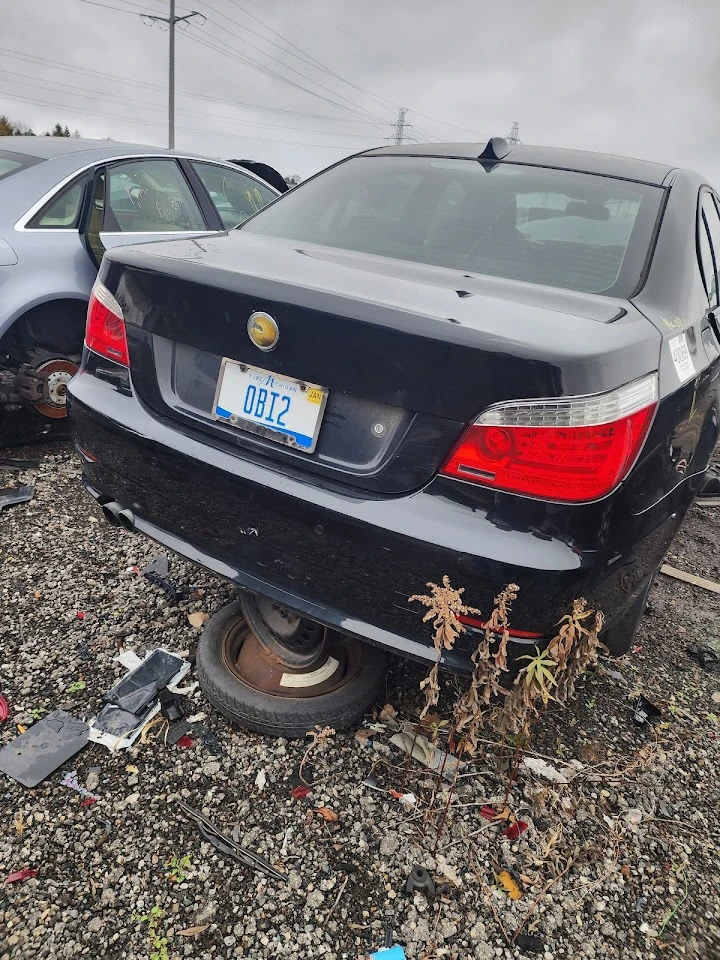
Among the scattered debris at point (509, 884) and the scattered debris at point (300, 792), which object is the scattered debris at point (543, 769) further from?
the scattered debris at point (300, 792)

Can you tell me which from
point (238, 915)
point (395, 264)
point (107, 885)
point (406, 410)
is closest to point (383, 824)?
point (238, 915)

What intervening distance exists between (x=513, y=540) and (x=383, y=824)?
0.93m

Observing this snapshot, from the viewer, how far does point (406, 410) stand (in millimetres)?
1498

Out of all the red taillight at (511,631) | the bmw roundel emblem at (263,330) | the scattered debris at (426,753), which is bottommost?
the scattered debris at (426,753)

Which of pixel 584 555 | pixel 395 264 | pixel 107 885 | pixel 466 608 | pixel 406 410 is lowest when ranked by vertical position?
pixel 107 885

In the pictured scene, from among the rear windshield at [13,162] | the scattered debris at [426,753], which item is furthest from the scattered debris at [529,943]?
the rear windshield at [13,162]

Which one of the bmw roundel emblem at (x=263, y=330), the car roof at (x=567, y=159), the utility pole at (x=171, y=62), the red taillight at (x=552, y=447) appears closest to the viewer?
the red taillight at (x=552, y=447)

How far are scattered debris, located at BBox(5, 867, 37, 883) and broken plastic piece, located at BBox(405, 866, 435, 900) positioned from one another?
920mm

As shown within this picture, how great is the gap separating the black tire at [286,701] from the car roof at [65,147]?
3480 millimetres

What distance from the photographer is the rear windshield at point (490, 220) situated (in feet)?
6.73

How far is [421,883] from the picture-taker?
1.65 m

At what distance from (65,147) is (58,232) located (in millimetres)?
886

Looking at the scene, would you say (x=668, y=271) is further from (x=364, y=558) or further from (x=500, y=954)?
(x=500, y=954)

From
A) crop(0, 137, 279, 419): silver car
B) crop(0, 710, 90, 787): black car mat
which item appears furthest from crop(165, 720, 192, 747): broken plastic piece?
crop(0, 137, 279, 419): silver car
